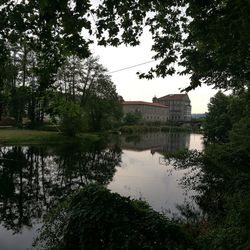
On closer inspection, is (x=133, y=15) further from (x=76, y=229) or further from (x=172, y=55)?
(x=76, y=229)

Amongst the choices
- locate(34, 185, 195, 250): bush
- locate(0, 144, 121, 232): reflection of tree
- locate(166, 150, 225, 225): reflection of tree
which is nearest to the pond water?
locate(0, 144, 121, 232): reflection of tree

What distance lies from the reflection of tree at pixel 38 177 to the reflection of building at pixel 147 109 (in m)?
84.5

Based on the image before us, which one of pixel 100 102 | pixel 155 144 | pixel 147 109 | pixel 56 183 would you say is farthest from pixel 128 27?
pixel 147 109

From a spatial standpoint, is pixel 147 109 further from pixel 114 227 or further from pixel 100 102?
pixel 114 227

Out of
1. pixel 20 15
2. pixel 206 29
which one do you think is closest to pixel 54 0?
pixel 20 15

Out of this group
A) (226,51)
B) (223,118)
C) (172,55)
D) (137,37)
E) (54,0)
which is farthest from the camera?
(223,118)

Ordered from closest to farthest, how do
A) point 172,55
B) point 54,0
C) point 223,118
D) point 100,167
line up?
point 54,0, point 172,55, point 100,167, point 223,118

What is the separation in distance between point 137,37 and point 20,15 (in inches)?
86.4

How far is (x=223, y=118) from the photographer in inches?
1329

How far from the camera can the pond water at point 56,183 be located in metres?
11.1

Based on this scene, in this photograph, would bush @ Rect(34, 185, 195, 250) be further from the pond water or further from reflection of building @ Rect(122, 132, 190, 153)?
reflection of building @ Rect(122, 132, 190, 153)

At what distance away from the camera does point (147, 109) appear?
117m

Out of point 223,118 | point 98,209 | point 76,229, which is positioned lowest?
point 76,229

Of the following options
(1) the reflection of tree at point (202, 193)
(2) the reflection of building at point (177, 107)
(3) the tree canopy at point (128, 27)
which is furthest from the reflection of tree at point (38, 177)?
(2) the reflection of building at point (177, 107)
